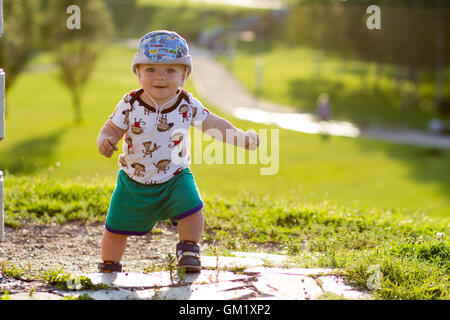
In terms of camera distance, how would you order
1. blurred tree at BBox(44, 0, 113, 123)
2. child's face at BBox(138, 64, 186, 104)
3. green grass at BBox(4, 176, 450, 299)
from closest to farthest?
green grass at BBox(4, 176, 450, 299) → child's face at BBox(138, 64, 186, 104) → blurred tree at BBox(44, 0, 113, 123)

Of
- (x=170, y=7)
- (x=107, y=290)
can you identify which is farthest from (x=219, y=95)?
(x=107, y=290)

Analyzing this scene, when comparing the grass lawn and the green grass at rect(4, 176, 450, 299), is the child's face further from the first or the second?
the grass lawn

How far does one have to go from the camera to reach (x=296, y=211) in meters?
6.04

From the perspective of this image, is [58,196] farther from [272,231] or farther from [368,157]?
[368,157]

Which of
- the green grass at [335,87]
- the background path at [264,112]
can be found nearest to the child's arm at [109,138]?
the background path at [264,112]

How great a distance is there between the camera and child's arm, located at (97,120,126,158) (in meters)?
3.98

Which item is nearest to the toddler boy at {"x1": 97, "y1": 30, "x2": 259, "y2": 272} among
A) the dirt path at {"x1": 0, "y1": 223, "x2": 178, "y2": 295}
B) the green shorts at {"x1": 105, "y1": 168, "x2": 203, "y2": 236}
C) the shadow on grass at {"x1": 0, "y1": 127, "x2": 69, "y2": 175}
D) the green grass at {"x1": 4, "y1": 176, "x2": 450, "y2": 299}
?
the green shorts at {"x1": 105, "y1": 168, "x2": 203, "y2": 236}

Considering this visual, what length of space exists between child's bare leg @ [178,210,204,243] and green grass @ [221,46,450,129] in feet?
89.4

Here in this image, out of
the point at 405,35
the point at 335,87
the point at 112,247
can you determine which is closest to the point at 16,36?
the point at 405,35

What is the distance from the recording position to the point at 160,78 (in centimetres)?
414

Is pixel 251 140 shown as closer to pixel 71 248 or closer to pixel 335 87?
pixel 71 248

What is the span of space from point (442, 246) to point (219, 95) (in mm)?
34719

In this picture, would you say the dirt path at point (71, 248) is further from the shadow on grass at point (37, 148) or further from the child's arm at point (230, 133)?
the shadow on grass at point (37, 148)

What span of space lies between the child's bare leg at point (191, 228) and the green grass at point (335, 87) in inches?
1073
